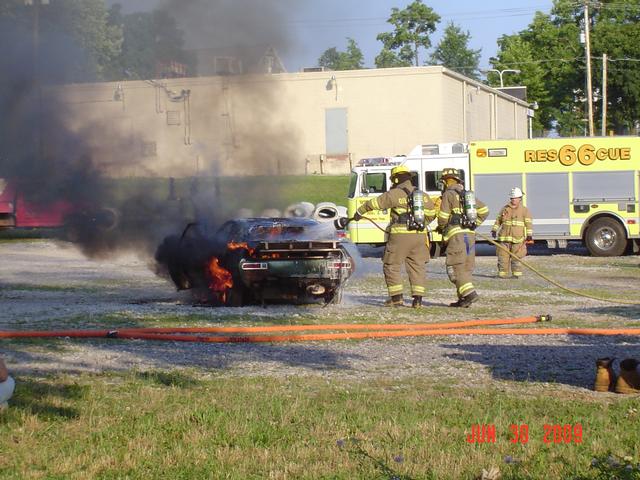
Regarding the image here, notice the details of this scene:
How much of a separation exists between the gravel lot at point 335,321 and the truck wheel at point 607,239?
3.53 metres

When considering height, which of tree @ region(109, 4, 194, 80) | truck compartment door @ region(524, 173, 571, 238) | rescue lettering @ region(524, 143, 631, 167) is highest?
tree @ region(109, 4, 194, 80)

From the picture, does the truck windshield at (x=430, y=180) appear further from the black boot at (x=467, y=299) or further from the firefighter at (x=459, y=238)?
the black boot at (x=467, y=299)

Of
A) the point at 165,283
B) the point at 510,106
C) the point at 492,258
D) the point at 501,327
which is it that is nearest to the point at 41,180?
the point at 165,283

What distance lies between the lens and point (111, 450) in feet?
18.7

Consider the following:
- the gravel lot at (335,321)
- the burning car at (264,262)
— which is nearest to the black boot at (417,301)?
the gravel lot at (335,321)

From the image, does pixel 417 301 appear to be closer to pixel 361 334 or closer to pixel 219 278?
pixel 219 278

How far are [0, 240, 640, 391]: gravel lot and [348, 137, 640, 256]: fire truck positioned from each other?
3948mm

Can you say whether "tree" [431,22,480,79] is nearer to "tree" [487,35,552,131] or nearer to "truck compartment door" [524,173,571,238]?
"tree" [487,35,552,131]

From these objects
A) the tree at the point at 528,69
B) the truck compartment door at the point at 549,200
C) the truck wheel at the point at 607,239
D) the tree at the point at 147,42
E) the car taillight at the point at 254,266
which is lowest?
the truck wheel at the point at 607,239

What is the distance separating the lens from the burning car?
13070 millimetres

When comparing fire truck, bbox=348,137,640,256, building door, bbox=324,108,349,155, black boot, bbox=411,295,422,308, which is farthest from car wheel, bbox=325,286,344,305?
fire truck, bbox=348,137,640,256

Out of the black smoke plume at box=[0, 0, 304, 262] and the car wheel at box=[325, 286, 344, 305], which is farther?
the car wheel at box=[325, 286, 344, 305]

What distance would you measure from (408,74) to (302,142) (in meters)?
24.0

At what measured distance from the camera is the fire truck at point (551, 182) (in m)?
24.5
